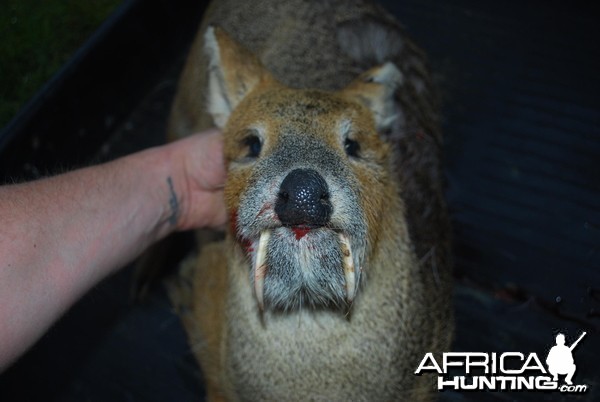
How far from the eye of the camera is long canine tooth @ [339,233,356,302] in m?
2.16

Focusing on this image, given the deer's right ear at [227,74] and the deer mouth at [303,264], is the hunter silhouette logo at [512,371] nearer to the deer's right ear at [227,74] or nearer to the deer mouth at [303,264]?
the deer mouth at [303,264]

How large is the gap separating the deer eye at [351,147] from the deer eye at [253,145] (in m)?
0.27

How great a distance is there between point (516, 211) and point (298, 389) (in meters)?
1.87

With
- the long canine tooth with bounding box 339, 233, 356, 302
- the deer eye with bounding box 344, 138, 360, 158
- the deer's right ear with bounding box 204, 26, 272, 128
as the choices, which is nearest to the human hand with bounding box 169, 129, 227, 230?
the deer's right ear with bounding box 204, 26, 272, 128

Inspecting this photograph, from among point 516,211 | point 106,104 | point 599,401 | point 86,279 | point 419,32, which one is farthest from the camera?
point 419,32

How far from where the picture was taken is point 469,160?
4.24m

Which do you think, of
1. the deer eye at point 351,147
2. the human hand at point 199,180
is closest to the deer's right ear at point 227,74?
the human hand at point 199,180

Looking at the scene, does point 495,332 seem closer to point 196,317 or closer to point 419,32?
point 196,317

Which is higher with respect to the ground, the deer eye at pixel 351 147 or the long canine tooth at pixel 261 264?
the deer eye at pixel 351 147

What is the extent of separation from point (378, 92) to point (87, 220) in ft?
3.80

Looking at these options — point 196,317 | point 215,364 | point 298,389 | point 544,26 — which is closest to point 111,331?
point 196,317

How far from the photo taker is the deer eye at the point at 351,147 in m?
2.47

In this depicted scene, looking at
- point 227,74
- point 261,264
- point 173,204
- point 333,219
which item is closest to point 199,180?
point 173,204

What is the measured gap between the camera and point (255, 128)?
8.19ft
